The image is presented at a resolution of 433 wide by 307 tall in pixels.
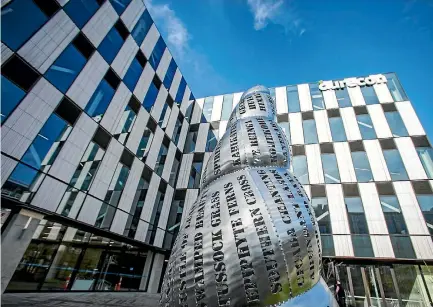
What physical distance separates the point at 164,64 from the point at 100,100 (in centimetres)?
718

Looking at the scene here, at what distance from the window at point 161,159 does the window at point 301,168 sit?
932 cm

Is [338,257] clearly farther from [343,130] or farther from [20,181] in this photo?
[20,181]

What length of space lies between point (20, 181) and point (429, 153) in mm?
21839

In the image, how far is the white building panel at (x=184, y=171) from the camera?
17.1 m

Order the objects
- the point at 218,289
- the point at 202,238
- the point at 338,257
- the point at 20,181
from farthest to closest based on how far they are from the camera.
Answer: the point at 338,257 < the point at 20,181 < the point at 202,238 < the point at 218,289

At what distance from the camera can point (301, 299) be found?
4.25 feet

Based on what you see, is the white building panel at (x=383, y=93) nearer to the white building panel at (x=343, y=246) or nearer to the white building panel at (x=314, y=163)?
the white building panel at (x=314, y=163)

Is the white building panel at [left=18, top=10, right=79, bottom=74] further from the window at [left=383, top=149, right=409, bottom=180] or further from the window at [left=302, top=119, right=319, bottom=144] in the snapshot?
the window at [left=383, top=149, right=409, bottom=180]

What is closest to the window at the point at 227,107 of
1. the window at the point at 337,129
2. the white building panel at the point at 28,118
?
the window at the point at 337,129

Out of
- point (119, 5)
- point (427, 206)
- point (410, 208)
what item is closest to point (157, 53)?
point (119, 5)

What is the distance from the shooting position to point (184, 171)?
57.6 feet

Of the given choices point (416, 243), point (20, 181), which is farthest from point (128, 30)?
point (416, 243)

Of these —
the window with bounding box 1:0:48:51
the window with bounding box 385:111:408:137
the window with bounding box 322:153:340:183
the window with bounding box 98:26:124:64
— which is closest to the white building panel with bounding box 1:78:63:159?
the window with bounding box 1:0:48:51

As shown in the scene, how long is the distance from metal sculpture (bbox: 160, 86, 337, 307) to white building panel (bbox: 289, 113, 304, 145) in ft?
55.7
